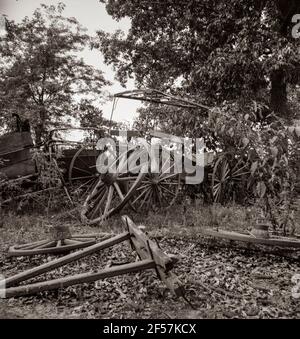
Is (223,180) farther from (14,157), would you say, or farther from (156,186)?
(14,157)

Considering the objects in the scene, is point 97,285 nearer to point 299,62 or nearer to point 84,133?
point 84,133

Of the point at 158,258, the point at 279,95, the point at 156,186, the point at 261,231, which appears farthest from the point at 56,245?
the point at 279,95

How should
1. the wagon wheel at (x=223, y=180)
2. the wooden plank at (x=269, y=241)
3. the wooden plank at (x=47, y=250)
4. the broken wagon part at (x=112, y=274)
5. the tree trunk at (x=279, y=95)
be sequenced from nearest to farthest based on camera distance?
1. the broken wagon part at (x=112, y=274)
2. the wooden plank at (x=269, y=241)
3. the wooden plank at (x=47, y=250)
4. the wagon wheel at (x=223, y=180)
5. the tree trunk at (x=279, y=95)

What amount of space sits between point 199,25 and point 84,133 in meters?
6.38

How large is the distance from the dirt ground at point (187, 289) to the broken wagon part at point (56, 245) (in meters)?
0.16

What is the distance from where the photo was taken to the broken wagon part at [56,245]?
14.4ft

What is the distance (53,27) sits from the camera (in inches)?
603

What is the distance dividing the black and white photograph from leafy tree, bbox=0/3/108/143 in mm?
60

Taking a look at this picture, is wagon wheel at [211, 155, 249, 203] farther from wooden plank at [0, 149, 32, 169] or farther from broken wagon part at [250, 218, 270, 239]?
wooden plank at [0, 149, 32, 169]

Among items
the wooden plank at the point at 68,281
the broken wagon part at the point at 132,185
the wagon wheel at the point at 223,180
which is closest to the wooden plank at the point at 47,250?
the wooden plank at the point at 68,281

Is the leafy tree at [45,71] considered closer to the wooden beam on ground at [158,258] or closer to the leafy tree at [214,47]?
the leafy tree at [214,47]

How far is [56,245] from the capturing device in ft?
15.5

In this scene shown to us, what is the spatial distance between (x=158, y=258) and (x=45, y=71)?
14040mm

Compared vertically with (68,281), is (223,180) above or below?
above
